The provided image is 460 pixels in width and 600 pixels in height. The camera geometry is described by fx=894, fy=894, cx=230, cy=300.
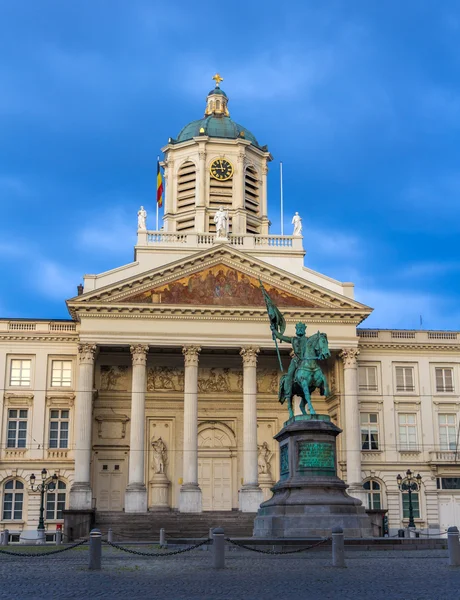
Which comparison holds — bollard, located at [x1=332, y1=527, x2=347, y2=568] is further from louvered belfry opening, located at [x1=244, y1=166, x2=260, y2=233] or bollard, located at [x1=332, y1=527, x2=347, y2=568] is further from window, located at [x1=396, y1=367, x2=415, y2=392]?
louvered belfry opening, located at [x1=244, y1=166, x2=260, y2=233]

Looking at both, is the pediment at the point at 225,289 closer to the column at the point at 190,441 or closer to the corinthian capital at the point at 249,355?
the corinthian capital at the point at 249,355

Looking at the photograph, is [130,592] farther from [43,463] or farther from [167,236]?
[167,236]

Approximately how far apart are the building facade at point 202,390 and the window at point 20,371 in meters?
0.07

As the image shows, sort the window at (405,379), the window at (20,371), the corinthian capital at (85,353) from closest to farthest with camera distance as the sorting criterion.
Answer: the corinthian capital at (85,353) → the window at (20,371) → the window at (405,379)

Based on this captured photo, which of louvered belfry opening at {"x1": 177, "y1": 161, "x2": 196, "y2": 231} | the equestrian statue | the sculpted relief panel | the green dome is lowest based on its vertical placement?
the equestrian statue

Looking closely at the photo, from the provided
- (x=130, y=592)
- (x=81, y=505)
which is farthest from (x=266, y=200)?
(x=130, y=592)

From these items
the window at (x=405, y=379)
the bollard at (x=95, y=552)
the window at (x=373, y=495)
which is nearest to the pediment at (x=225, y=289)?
the window at (x=405, y=379)

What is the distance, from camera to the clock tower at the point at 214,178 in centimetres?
6569

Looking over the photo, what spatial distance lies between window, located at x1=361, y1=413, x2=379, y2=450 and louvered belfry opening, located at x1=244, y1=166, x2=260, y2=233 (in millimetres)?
17634

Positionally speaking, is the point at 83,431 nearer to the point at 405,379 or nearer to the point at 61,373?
the point at 61,373

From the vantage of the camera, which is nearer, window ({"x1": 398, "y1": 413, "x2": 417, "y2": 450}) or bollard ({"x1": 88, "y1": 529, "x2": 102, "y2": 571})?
bollard ({"x1": 88, "y1": 529, "x2": 102, "y2": 571})

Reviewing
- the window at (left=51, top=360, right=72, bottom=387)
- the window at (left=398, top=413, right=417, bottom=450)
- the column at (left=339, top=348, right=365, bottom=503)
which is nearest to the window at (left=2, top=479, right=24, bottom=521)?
the window at (left=51, top=360, right=72, bottom=387)

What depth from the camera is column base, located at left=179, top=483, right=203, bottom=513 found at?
163ft

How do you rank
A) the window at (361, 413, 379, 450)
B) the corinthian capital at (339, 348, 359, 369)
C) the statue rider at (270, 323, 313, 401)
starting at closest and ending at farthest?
the statue rider at (270, 323, 313, 401), the corinthian capital at (339, 348, 359, 369), the window at (361, 413, 379, 450)
